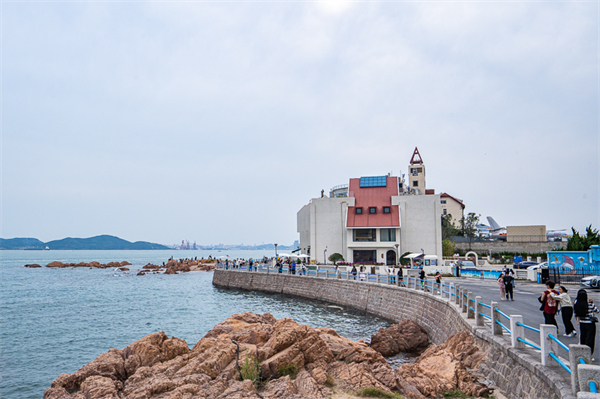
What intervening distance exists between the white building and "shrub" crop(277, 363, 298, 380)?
36.1m

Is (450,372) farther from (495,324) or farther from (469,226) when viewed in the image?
(469,226)

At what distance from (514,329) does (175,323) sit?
2237cm

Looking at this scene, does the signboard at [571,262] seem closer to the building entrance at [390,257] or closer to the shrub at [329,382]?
the building entrance at [390,257]

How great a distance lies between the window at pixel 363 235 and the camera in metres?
49.0

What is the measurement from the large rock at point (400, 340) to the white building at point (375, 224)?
28.4 m

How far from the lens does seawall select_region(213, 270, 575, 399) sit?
8.49 meters

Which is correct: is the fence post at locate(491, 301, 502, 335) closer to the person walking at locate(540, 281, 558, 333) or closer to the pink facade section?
the person walking at locate(540, 281, 558, 333)

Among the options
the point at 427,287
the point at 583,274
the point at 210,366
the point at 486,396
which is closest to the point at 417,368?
the point at 486,396

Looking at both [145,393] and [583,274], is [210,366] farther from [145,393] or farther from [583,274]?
[583,274]

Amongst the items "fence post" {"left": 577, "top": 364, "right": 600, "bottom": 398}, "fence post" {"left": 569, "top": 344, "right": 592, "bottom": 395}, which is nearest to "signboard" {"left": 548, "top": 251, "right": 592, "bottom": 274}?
"fence post" {"left": 569, "top": 344, "right": 592, "bottom": 395}

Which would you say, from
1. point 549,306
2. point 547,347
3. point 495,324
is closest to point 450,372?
point 495,324

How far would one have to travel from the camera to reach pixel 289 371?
39.1ft

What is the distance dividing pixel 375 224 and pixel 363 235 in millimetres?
2030

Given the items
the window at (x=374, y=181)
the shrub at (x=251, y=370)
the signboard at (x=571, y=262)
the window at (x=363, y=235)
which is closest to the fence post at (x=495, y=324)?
the shrub at (x=251, y=370)
